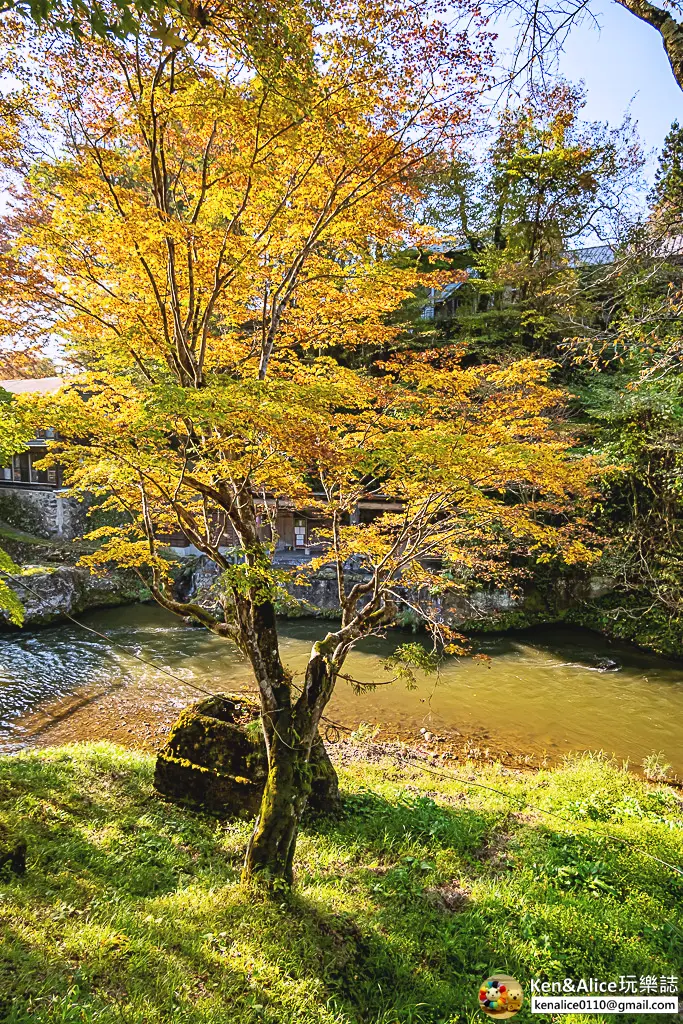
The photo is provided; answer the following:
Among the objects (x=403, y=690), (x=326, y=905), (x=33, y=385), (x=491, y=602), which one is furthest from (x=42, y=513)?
(x=326, y=905)

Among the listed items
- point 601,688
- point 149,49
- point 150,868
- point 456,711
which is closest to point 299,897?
point 150,868

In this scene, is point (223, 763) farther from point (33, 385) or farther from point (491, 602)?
point (33, 385)

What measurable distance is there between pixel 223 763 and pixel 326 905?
7.10 ft

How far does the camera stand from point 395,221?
215 inches

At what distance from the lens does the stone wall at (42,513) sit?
59.5ft

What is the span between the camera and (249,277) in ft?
18.2

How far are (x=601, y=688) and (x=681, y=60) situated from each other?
1099cm

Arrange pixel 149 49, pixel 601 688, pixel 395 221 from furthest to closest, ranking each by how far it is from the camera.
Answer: pixel 601 688, pixel 395 221, pixel 149 49

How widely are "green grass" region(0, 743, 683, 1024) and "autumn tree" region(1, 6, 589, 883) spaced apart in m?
0.79

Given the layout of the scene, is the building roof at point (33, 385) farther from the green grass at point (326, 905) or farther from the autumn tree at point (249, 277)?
the green grass at point (326, 905)

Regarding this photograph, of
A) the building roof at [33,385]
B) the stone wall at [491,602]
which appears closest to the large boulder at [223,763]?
the stone wall at [491,602]

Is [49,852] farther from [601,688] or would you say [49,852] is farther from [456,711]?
[601,688]

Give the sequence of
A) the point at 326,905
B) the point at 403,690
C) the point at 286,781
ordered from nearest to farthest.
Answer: the point at 326,905
the point at 286,781
the point at 403,690

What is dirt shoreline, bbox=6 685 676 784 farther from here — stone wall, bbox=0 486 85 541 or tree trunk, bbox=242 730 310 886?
stone wall, bbox=0 486 85 541
